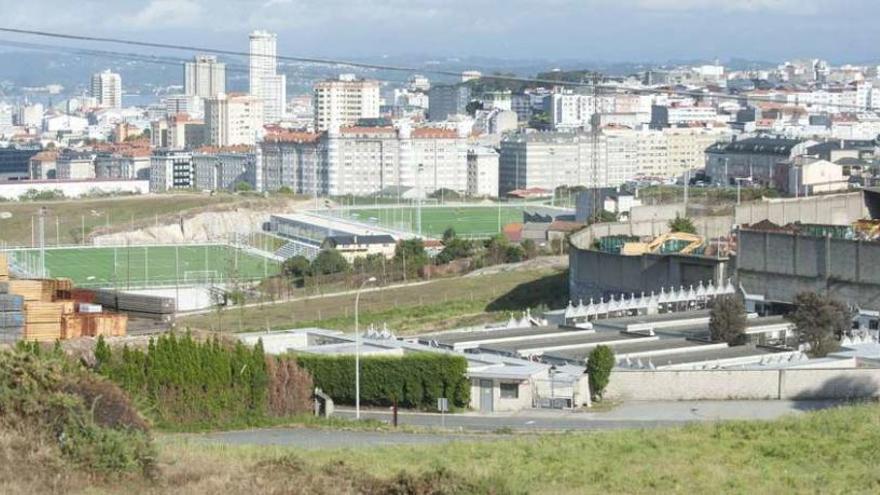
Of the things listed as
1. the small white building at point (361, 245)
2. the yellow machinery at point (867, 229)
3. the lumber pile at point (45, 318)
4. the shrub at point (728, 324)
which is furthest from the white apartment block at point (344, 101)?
the lumber pile at point (45, 318)

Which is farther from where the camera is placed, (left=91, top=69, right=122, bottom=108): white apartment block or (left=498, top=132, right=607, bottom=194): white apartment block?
(left=91, top=69, right=122, bottom=108): white apartment block

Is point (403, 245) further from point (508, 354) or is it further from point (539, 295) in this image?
point (508, 354)

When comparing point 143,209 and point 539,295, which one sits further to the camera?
point 143,209

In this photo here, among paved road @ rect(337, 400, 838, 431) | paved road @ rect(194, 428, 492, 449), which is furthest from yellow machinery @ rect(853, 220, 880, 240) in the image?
paved road @ rect(194, 428, 492, 449)

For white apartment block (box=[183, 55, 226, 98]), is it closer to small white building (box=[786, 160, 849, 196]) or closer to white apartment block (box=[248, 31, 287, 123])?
white apartment block (box=[248, 31, 287, 123])

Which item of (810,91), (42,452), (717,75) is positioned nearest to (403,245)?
(42,452)
